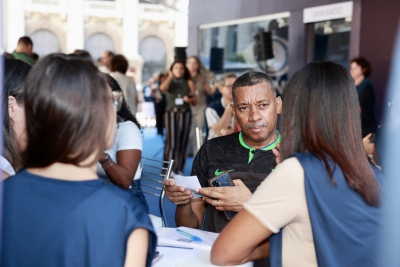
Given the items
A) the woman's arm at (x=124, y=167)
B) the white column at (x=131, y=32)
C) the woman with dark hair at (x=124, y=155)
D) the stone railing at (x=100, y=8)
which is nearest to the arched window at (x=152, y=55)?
the white column at (x=131, y=32)

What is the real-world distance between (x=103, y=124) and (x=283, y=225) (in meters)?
0.66

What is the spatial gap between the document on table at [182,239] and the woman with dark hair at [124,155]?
0.65 metres

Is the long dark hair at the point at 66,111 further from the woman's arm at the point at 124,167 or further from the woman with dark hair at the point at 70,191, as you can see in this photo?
the woman's arm at the point at 124,167

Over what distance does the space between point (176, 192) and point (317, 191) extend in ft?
2.92

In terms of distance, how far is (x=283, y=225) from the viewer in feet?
5.24

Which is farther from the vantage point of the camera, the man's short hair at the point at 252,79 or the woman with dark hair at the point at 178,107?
the woman with dark hair at the point at 178,107

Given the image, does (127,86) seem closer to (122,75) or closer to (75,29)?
(122,75)

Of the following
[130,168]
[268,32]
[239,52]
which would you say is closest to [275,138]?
[130,168]

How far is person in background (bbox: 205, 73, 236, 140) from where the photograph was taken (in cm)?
577

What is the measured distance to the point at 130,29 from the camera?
120 ft

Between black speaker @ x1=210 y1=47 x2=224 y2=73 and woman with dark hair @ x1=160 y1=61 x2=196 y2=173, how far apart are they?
8.15 ft

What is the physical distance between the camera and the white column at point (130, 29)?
36.0 metres

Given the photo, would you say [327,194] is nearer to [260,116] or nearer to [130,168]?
[260,116]

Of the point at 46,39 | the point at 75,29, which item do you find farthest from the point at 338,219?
the point at 46,39
